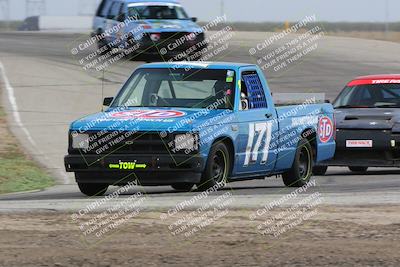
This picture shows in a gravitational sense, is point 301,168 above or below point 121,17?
below

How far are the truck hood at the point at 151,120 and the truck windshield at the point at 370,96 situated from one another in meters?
4.75

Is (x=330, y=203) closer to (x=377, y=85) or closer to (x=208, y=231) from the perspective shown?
(x=208, y=231)

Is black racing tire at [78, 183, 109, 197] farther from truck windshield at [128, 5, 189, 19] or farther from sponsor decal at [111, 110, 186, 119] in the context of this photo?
truck windshield at [128, 5, 189, 19]

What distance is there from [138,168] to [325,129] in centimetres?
369

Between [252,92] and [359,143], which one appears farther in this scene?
[359,143]

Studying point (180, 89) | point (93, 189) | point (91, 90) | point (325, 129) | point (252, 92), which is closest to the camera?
point (93, 189)

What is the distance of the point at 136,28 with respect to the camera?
28859 millimetres

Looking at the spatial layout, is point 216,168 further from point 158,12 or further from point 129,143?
point 158,12

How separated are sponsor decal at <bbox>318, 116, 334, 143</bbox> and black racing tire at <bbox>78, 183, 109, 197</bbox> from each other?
3.32m

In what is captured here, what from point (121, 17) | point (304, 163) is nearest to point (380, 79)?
point (304, 163)

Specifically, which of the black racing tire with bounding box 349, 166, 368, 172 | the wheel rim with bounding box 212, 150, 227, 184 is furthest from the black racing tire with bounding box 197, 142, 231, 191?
the black racing tire with bounding box 349, 166, 368, 172

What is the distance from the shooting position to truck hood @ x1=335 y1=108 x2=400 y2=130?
52.7 feet

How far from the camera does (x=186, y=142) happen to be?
475 inches

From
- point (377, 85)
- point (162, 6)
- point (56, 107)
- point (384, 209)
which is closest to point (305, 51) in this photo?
point (162, 6)
